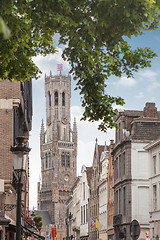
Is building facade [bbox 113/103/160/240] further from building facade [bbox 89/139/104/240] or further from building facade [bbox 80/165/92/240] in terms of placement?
building facade [bbox 80/165/92/240]

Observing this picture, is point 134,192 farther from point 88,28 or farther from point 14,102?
point 88,28

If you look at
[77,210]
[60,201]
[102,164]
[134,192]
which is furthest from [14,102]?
[60,201]

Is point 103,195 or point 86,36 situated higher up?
point 103,195

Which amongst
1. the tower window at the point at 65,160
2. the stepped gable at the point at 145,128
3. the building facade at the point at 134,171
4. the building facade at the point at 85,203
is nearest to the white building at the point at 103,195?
the building facade at the point at 134,171

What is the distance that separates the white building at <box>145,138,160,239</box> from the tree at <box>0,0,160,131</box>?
26834 mm

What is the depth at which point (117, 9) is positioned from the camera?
10.1 meters

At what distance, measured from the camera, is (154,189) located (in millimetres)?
40750

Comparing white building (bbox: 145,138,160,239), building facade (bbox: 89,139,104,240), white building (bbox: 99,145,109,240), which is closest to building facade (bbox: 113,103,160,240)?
white building (bbox: 145,138,160,239)

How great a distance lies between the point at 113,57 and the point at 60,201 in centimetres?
18105

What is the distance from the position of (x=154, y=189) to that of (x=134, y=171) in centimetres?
630

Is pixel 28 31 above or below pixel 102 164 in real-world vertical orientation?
below

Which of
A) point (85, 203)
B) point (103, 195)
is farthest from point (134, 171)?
point (85, 203)

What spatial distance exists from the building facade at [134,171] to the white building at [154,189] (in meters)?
4.96

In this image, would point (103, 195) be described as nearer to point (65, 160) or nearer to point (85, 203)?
point (85, 203)
